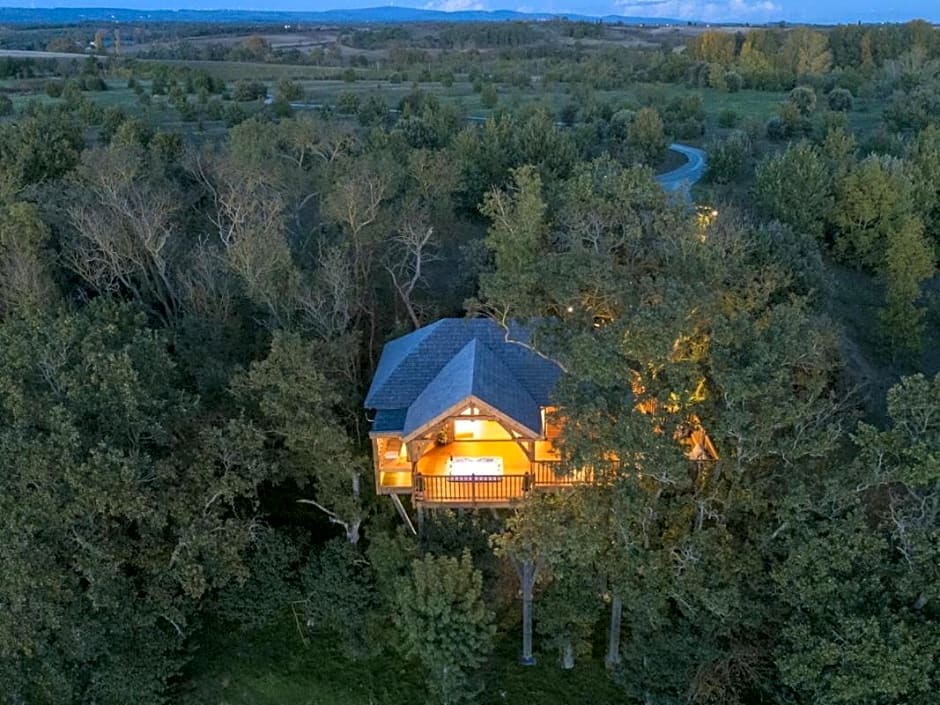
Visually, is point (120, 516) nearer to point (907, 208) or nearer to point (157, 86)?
point (907, 208)

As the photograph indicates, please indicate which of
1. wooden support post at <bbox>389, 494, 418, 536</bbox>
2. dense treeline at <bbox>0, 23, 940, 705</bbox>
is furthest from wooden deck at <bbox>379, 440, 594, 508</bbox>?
dense treeline at <bbox>0, 23, 940, 705</bbox>

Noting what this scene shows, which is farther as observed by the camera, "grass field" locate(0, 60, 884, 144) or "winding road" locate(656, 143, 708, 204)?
"grass field" locate(0, 60, 884, 144)

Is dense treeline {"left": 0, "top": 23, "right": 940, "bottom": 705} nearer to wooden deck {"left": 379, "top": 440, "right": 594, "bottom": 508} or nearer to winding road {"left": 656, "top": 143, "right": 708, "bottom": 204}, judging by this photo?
wooden deck {"left": 379, "top": 440, "right": 594, "bottom": 508}

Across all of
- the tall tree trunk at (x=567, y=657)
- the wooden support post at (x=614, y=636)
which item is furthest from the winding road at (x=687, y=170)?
the tall tree trunk at (x=567, y=657)

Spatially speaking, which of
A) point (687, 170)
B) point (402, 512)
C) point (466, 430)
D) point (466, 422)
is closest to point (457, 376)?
point (466, 422)

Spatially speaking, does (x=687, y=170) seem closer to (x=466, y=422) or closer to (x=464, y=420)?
(x=466, y=422)

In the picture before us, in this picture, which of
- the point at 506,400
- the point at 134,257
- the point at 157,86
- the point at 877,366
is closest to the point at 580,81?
the point at 157,86

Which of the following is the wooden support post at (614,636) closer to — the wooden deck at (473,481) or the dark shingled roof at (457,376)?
the wooden deck at (473,481)
